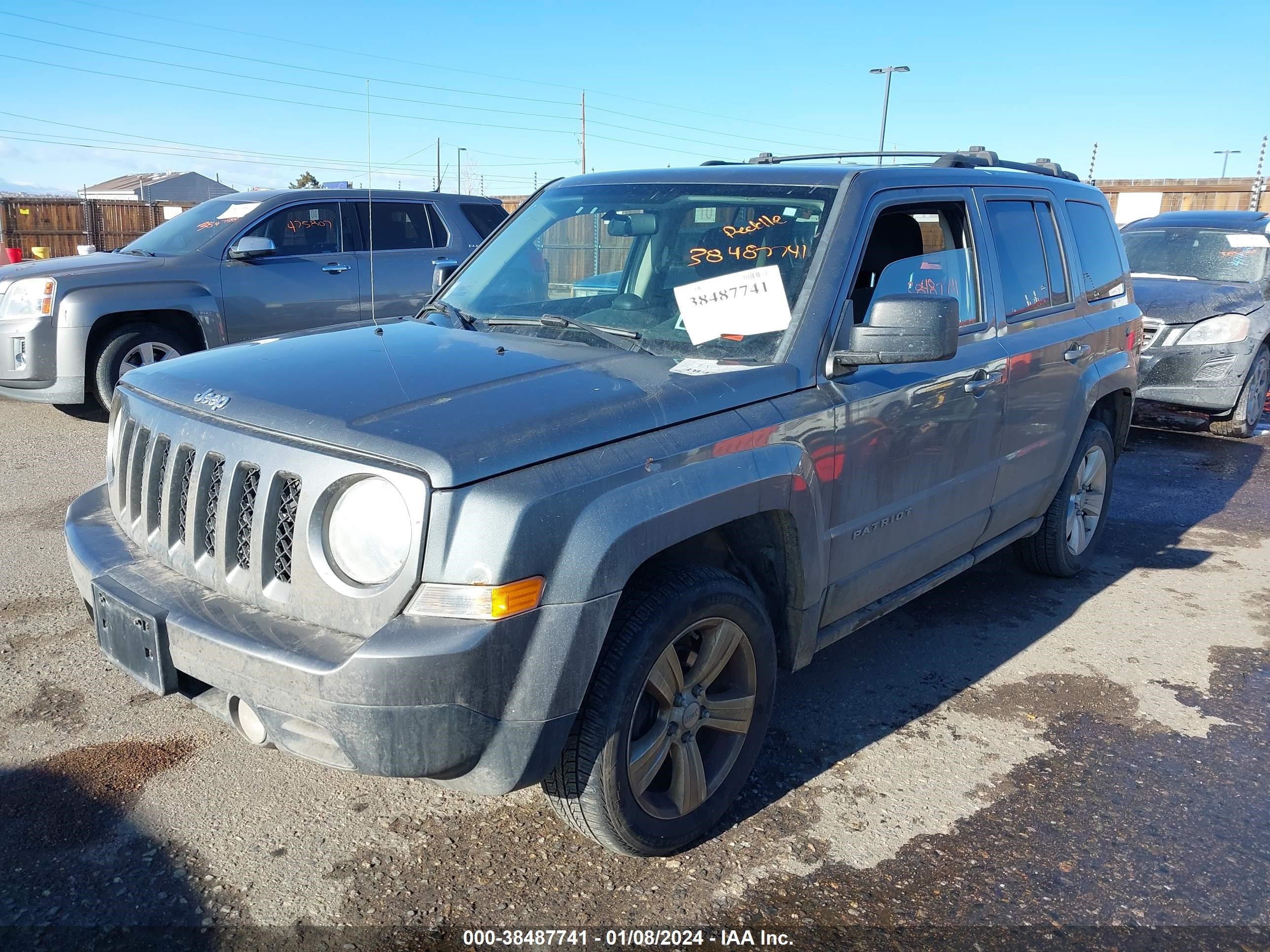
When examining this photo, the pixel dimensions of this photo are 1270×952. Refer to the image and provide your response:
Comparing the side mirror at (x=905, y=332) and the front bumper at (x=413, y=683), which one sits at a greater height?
the side mirror at (x=905, y=332)

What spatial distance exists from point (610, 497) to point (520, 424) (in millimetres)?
283

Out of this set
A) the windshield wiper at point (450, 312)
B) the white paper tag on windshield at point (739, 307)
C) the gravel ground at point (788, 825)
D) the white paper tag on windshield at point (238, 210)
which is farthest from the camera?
the white paper tag on windshield at point (238, 210)

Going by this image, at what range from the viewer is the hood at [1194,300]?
8.48 metres

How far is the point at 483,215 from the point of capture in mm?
9453

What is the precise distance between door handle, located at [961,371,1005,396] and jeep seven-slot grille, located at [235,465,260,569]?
97.5 inches

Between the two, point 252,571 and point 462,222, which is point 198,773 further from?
point 462,222

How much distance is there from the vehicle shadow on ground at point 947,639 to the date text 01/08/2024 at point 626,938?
0.51 meters

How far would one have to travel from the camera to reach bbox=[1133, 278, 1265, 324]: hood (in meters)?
8.48

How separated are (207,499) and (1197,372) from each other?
830 centimetres

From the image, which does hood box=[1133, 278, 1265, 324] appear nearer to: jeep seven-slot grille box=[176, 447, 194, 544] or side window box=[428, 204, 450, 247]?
side window box=[428, 204, 450, 247]

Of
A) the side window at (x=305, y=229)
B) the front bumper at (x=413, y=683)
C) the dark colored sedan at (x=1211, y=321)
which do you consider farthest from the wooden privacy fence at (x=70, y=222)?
the front bumper at (x=413, y=683)

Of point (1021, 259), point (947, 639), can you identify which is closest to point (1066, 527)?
point (947, 639)

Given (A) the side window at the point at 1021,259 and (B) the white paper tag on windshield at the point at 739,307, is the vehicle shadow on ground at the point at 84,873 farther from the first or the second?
(A) the side window at the point at 1021,259

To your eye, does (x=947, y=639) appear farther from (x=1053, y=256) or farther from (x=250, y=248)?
(x=250, y=248)
